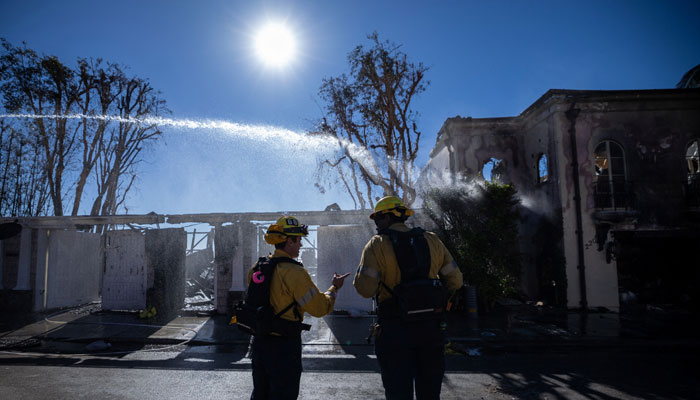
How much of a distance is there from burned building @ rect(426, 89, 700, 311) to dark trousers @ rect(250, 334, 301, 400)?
13.1 m

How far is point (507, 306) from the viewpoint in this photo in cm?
1323

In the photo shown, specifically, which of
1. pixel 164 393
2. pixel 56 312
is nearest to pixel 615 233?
pixel 164 393

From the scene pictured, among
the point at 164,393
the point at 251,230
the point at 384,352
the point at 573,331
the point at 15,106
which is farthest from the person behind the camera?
the point at 15,106

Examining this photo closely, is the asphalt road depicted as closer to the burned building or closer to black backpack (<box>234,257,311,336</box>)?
black backpack (<box>234,257,311,336</box>)

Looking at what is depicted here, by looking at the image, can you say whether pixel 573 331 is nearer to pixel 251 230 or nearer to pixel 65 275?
pixel 251 230

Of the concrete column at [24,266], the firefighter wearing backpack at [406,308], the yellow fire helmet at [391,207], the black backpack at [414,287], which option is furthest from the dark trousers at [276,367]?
the concrete column at [24,266]

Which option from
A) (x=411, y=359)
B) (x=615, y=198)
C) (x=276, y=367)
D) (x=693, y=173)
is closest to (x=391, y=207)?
(x=411, y=359)

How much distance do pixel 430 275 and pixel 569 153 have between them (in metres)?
12.9

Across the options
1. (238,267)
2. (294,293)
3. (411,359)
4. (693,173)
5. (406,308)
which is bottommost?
(411,359)

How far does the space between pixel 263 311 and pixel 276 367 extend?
0.42 meters

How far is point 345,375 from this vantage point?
5910mm

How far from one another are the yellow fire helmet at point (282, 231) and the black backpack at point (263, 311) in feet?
0.54

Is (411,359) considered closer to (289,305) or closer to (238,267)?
(289,305)

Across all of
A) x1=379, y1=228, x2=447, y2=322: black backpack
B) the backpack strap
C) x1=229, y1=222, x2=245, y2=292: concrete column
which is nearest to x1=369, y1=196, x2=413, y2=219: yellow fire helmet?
x1=379, y1=228, x2=447, y2=322: black backpack
